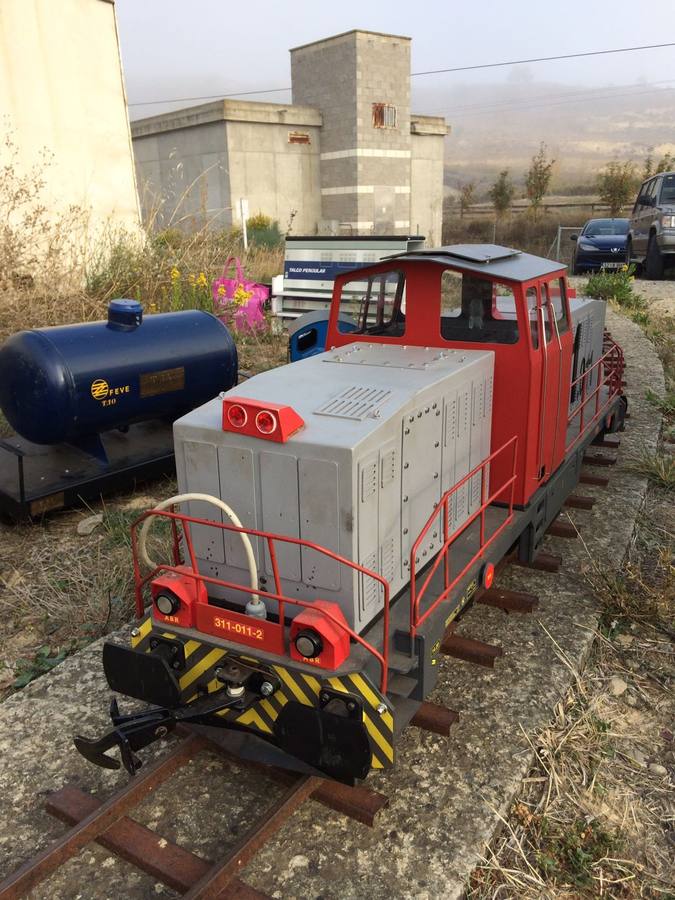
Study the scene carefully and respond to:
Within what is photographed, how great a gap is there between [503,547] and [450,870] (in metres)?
2.10

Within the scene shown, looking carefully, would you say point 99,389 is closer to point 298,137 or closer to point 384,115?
point 298,137

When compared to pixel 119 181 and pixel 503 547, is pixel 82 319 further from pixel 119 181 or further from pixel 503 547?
pixel 503 547

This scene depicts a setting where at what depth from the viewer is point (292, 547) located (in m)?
3.83

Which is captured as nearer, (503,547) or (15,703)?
(15,703)

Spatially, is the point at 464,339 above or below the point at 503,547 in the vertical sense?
above

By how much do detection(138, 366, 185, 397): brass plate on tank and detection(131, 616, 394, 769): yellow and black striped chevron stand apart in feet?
12.8

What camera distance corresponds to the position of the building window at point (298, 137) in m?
37.5

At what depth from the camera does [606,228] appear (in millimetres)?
24438

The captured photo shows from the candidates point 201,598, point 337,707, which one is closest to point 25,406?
point 201,598

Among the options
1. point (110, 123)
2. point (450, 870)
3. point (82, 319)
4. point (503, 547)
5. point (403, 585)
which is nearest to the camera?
point (450, 870)

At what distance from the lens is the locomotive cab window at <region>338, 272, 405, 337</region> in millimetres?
5410

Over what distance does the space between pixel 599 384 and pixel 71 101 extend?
11645mm

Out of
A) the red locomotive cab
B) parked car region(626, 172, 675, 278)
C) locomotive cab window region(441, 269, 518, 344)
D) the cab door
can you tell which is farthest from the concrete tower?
locomotive cab window region(441, 269, 518, 344)

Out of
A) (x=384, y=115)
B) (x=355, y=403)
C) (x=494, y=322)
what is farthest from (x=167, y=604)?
(x=384, y=115)
